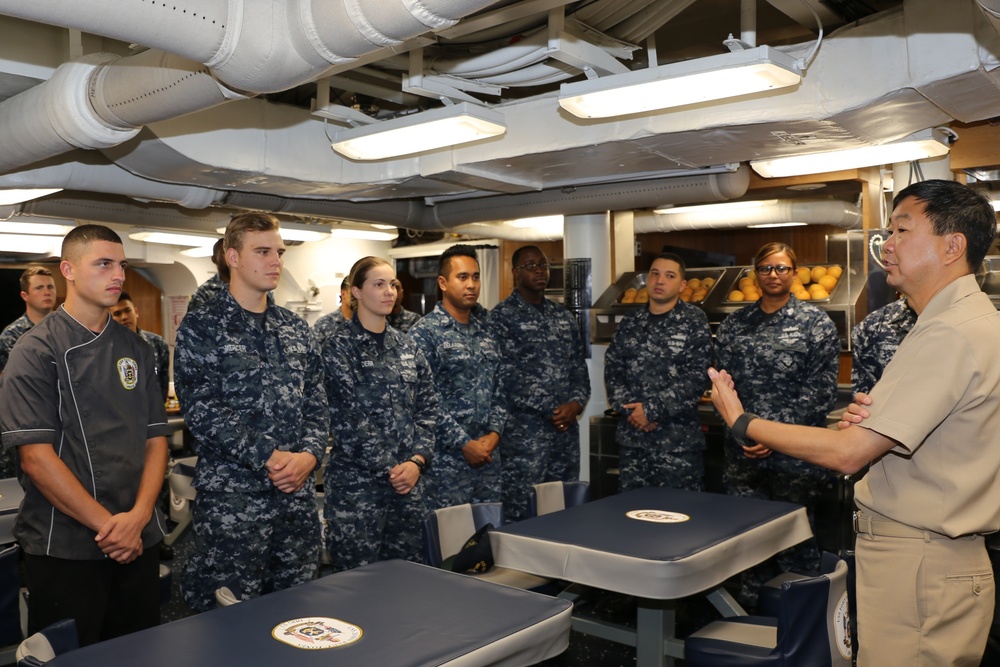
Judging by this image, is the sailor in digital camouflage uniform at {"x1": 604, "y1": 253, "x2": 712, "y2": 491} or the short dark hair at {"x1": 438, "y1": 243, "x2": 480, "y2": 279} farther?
the sailor in digital camouflage uniform at {"x1": 604, "y1": 253, "x2": 712, "y2": 491}

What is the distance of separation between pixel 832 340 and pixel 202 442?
330 cm

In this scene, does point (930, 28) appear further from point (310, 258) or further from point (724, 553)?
point (310, 258)

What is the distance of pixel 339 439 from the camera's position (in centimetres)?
378

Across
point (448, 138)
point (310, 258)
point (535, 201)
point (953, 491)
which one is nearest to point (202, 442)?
point (448, 138)

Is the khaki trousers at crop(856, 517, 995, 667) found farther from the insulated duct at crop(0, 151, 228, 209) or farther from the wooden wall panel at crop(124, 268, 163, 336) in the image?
the wooden wall panel at crop(124, 268, 163, 336)

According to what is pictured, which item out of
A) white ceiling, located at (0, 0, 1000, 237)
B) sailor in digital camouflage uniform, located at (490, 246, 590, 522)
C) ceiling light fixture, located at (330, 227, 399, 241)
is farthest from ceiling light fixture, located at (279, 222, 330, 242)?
sailor in digital camouflage uniform, located at (490, 246, 590, 522)

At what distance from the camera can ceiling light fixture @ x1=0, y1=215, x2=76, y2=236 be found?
6578mm

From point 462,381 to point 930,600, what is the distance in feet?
9.63

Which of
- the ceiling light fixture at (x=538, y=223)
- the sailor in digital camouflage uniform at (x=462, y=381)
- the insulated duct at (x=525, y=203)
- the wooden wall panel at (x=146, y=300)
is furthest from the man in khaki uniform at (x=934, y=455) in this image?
the wooden wall panel at (x=146, y=300)

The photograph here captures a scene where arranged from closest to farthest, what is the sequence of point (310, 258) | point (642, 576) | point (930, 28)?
point (642, 576)
point (930, 28)
point (310, 258)

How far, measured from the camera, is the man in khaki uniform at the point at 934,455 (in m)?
2.03

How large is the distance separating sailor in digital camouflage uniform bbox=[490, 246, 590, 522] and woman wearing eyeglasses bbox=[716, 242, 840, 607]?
1.09 metres

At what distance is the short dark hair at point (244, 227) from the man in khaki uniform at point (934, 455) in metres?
2.12

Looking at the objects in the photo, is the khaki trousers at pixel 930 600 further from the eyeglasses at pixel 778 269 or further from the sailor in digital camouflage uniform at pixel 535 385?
the sailor in digital camouflage uniform at pixel 535 385
